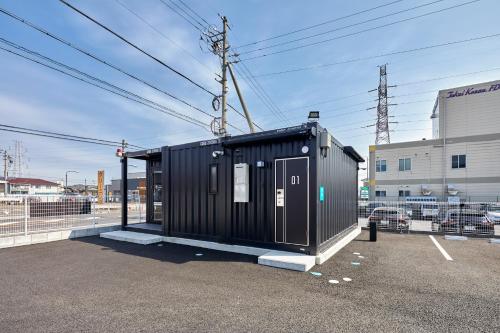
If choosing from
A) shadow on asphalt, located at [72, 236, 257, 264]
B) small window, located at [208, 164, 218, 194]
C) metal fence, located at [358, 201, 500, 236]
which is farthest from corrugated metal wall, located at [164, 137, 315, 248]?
metal fence, located at [358, 201, 500, 236]

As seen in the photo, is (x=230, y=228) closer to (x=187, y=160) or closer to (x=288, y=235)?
(x=288, y=235)

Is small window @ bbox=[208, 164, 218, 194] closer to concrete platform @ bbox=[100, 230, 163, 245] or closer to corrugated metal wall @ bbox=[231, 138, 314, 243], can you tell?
corrugated metal wall @ bbox=[231, 138, 314, 243]

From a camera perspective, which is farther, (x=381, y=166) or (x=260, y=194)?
(x=381, y=166)

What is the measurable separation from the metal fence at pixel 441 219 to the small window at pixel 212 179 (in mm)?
6821

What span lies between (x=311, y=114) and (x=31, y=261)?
746cm

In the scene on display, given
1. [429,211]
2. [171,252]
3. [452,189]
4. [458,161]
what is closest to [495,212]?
[429,211]

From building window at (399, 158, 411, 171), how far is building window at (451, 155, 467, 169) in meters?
3.29

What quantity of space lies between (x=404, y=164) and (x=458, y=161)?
13.3ft

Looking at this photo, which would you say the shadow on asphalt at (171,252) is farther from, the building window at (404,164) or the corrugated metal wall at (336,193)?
the building window at (404,164)

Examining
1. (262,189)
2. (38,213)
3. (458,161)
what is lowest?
(38,213)

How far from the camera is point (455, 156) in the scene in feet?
72.6

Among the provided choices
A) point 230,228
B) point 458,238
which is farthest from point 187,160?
point 458,238

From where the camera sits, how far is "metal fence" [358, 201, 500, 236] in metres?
9.16

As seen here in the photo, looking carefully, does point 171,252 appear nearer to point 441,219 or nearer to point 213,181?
point 213,181
